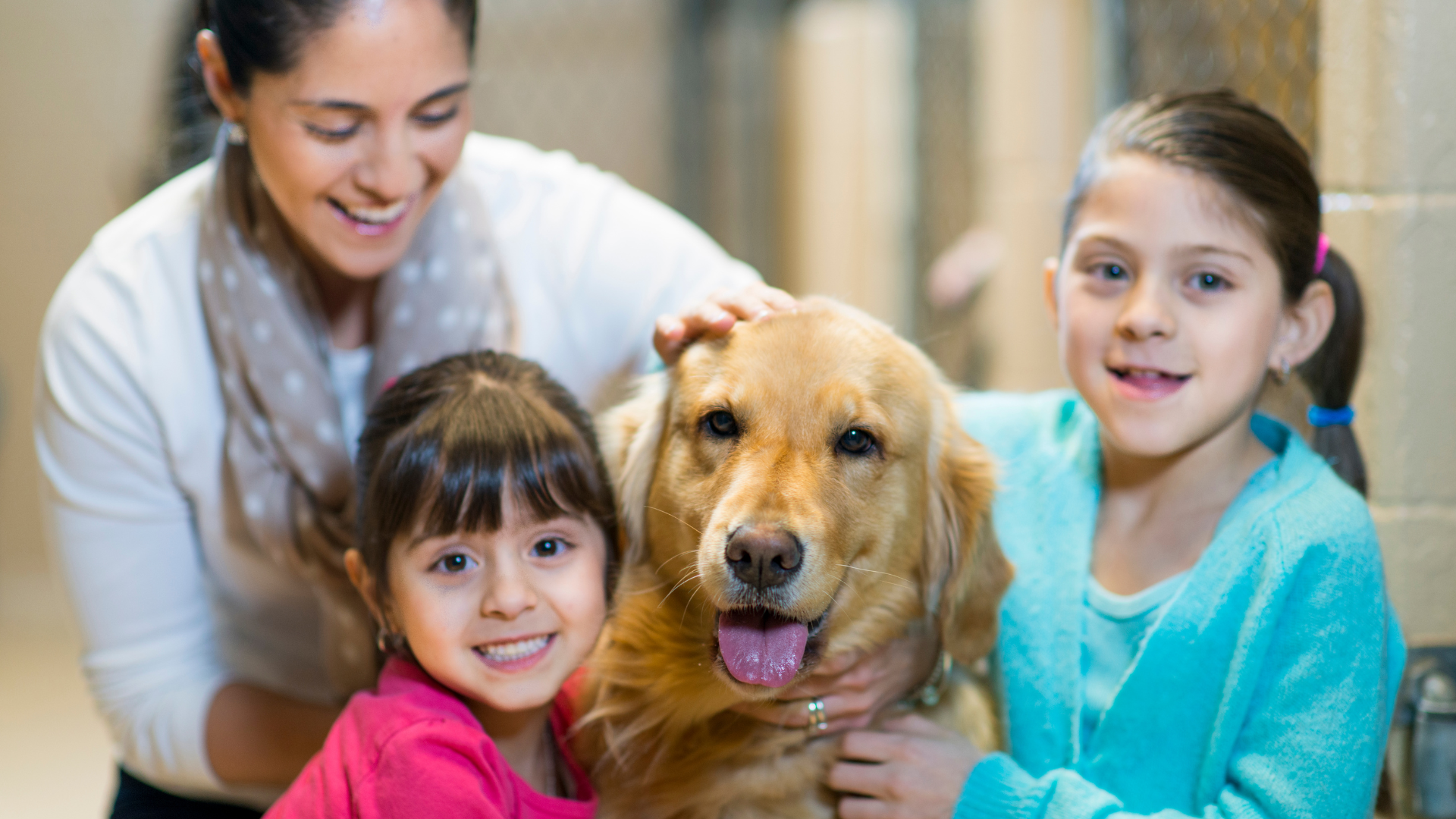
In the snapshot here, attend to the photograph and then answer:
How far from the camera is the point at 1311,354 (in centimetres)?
161

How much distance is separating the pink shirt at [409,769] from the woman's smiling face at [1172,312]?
927mm

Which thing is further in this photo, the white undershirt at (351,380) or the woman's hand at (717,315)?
the white undershirt at (351,380)

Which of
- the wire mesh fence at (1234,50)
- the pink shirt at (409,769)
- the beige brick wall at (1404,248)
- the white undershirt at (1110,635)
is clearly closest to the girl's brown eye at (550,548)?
the pink shirt at (409,769)

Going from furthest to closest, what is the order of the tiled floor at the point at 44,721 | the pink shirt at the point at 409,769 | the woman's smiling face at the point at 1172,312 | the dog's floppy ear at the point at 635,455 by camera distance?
the tiled floor at the point at 44,721 → the dog's floppy ear at the point at 635,455 → the woman's smiling face at the point at 1172,312 → the pink shirt at the point at 409,769

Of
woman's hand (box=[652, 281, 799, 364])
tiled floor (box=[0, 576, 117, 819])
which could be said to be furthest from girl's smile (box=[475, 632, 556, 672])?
tiled floor (box=[0, 576, 117, 819])

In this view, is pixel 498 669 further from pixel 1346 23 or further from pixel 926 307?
pixel 926 307

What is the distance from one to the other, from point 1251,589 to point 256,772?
1476mm

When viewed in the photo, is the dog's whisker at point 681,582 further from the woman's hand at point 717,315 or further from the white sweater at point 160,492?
the white sweater at point 160,492

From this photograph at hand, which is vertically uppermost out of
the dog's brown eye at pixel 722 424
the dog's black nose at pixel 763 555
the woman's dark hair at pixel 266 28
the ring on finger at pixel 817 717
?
the woman's dark hair at pixel 266 28

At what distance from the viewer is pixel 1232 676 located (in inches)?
54.6

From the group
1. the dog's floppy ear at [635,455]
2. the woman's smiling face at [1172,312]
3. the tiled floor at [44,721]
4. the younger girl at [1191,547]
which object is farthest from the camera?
the tiled floor at [44,721]

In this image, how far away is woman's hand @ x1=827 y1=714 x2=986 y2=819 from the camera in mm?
1403

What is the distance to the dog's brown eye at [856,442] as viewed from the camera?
1.47 meters

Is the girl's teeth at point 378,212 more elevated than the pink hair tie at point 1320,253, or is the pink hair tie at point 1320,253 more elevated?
the girl's teeth at point 378,212
